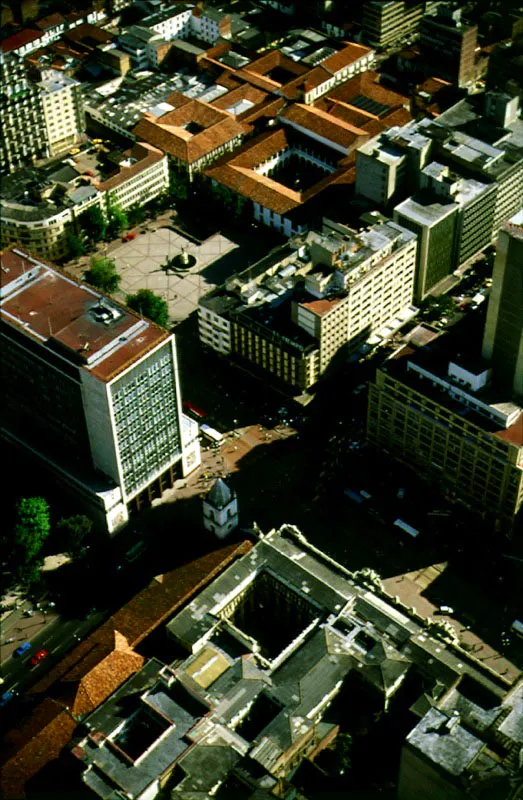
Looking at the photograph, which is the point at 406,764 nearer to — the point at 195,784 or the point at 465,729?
the point at 465,729

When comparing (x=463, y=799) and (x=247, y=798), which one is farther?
(x=247, y=798)

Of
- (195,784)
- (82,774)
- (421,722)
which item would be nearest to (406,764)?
(421,722)

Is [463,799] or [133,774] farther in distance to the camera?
[133,774]

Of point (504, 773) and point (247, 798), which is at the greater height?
point (504, 773)

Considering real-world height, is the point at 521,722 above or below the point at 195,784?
above

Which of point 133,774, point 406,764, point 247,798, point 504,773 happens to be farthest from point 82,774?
point 504,773

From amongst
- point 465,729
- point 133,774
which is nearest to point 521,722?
point 465,729

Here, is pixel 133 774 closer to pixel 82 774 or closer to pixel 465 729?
pixel 82 774
